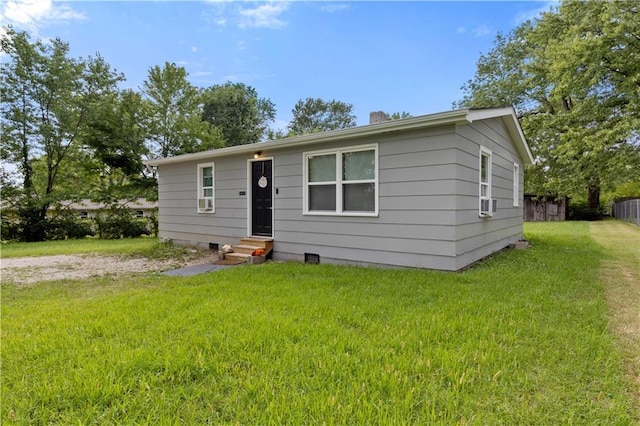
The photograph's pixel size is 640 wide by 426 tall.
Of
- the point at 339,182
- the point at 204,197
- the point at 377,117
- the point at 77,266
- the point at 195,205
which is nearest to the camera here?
the point at 339,182

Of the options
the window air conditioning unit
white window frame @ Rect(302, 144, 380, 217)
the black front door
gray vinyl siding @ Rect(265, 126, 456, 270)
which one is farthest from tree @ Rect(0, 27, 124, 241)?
gray vinyl siding @ Rect(265, 126, 456, 270)

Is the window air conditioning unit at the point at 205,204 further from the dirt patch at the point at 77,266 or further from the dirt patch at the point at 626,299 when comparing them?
the dirt patch at the point at 626,299

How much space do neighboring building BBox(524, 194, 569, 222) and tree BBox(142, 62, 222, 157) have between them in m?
18.6

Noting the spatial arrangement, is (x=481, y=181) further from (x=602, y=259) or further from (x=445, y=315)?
(x=445, y=315)

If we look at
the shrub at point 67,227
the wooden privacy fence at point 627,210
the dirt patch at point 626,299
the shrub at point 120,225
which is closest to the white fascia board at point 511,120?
the dirt patch at point 626,299

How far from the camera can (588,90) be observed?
12.3 metres

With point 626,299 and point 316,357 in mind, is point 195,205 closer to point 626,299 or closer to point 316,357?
point 316,357

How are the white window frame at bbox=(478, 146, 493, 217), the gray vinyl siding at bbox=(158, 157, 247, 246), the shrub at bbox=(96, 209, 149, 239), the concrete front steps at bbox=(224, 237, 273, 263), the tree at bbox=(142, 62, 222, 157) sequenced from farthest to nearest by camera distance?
the tree at bbox=(142, 62, 222, 157)
the shrub at bbox=(96, 209, 149, 239)
the gray vinyl siding at bbox=(158, 157, 247, 246)
the concrete front steps at bbox=(224, 237, 273, 263)
the white window frame at bbox=(478, 146, 493, 217)

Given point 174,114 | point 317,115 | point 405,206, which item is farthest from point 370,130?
point 317,115

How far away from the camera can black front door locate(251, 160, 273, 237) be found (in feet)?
24.0

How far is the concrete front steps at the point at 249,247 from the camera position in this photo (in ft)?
22.5

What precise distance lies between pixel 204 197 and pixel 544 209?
765 inches

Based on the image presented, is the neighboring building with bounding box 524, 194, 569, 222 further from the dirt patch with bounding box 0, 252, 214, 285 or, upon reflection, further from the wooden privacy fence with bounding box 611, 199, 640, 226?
the dirt patch with bounding box 0, 252, 214, 285

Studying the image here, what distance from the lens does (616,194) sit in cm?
2488
